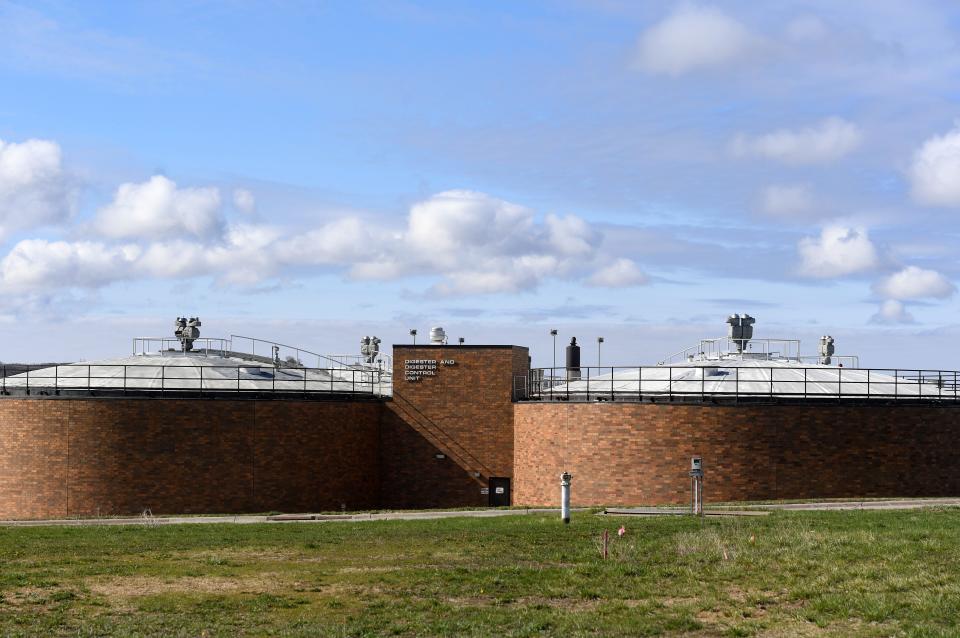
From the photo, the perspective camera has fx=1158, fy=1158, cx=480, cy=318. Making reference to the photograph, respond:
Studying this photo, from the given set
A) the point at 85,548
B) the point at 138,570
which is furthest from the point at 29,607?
the point at 85,548

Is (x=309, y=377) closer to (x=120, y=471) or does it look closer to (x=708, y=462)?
(x=120, y=471)

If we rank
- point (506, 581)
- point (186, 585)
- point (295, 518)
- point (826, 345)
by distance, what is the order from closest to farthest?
1. point (506, 581)
2. point (186, 585)
3. point (295, 518)
4. point (826, 345)

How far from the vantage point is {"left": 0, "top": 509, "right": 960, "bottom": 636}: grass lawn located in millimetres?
19141

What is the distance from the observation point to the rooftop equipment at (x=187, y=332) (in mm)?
55469

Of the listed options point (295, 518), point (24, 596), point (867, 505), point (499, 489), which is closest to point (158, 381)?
point (295, 518)

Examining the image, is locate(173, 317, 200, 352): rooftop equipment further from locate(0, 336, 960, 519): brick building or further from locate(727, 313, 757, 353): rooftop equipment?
locate(727, 313, 757, 353): rooftop equipment

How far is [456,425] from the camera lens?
49.8 meters

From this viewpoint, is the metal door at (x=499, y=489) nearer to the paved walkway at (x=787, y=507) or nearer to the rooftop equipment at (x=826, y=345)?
the paved walkway at (x=787, y=507)

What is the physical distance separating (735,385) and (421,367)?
525 inches

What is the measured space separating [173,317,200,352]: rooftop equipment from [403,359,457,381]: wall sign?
39.0 feet

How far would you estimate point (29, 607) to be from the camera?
20.7m

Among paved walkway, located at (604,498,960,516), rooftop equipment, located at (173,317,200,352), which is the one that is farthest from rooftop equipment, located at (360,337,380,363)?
paved walkway, located at (604,498,960,516)

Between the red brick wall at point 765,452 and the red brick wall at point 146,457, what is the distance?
12.6m

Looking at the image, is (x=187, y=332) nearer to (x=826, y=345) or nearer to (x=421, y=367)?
(x=421, y=367)
